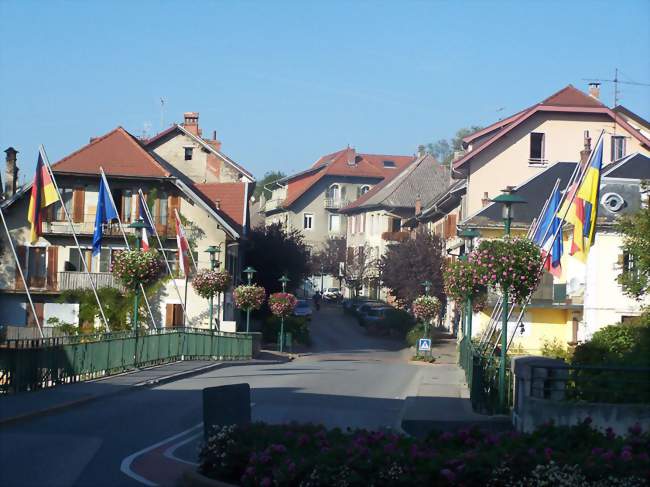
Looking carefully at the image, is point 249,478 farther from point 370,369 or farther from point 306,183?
point 306,183

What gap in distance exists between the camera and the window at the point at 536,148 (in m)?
57.0

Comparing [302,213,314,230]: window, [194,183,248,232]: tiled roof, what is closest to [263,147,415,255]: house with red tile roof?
[302,213,314,230]: window

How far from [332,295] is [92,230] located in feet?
158

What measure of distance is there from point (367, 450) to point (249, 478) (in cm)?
122

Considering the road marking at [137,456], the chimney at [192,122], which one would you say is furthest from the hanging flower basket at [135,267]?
the chimney at [192,122]

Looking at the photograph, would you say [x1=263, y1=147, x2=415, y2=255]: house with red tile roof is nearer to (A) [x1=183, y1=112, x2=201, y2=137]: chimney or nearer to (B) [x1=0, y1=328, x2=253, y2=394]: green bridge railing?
(A) [x1=183, y1=112, x2=201, y2=137]: chimney

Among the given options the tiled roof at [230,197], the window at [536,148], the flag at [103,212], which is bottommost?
the flag at [103,212]

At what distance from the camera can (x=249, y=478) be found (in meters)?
10.4

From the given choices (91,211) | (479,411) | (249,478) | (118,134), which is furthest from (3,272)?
(249,478)

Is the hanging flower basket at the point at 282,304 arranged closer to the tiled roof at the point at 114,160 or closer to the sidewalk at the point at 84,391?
the tiled roof at the point at 114,160

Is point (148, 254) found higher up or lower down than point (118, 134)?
lower down

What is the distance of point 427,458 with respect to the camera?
1016cm

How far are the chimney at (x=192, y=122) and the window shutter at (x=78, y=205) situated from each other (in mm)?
18779

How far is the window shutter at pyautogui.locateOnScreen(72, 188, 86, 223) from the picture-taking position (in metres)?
53.4
